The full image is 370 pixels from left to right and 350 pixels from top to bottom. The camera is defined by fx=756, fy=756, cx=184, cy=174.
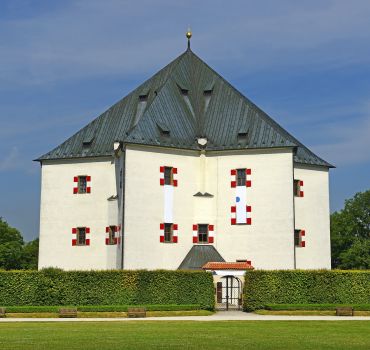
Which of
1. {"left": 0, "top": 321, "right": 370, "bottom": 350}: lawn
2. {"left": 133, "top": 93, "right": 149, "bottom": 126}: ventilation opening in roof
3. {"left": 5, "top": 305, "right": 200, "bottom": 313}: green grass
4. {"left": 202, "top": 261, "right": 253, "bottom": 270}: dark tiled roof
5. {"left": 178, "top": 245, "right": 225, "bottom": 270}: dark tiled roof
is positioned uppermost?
{"left": 133, "top": 93, "right": 149, "bottom": 126}: ventilation opening in roof

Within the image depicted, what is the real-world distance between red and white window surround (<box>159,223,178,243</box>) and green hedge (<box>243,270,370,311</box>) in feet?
25.4

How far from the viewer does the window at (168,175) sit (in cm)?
4778

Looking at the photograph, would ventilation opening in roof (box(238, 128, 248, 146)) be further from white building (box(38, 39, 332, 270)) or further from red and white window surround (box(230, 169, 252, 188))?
red and white window surround (box(230, 169, 252, 188))

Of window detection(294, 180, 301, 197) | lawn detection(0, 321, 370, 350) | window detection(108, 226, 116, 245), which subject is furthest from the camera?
window detection(294, 180, 301, 197)

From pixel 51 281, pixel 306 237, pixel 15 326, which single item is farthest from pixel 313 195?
pixel 15 326

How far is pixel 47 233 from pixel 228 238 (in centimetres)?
1223

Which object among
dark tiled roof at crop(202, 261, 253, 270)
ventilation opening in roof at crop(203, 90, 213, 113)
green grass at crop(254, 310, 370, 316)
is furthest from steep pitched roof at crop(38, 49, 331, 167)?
green grass at crop(254, 310, 370, 316)

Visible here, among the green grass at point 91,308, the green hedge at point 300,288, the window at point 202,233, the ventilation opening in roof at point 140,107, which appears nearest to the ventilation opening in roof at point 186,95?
the ventilation opening in roof at point 140,107

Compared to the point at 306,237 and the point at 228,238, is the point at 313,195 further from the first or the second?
Result: the point at 228,238

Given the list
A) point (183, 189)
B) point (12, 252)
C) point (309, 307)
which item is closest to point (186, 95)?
point (183, 189)

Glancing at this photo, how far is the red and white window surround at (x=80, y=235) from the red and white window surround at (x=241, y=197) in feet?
31.8

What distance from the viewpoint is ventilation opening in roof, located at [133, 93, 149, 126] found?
51356 mm

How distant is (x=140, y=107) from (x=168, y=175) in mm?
6585

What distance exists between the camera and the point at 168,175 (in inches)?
1891
